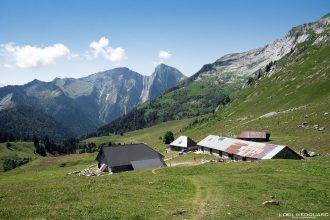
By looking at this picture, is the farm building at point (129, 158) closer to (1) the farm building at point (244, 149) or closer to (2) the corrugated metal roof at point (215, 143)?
(1) the farm building at point (244, 149)

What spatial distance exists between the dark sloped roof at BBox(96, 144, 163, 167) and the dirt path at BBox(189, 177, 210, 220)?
1798 inches

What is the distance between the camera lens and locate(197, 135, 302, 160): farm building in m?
81.0

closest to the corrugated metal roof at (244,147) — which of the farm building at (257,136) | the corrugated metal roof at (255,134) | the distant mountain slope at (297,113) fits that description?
the distant mountain slope at (297,113)

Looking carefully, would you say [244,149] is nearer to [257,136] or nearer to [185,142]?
[257,136]

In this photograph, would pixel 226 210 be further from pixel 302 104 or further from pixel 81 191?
pixel 302 104

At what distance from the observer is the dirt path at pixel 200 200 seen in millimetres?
30703

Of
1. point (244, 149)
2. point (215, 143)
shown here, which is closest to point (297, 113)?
point (215, 143)

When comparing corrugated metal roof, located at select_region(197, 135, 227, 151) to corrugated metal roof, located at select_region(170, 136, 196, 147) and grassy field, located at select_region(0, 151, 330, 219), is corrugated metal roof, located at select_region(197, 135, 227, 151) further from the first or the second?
grassy field, located at select_region(0, 151, 330, 219)

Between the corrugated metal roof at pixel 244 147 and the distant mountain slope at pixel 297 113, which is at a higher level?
the distant mountain slope at pixel 297 113

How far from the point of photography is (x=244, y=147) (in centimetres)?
9588

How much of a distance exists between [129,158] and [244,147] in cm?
3114

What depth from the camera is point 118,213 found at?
98.3 ft

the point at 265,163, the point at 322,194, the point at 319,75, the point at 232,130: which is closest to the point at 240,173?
the point at 265,163

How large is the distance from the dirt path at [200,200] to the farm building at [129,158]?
42.5m
